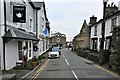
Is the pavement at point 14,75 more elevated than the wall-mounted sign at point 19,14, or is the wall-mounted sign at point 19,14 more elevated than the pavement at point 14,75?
the wall-mounted sign at point 19,14

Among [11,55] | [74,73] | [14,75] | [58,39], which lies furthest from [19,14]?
[58,39]

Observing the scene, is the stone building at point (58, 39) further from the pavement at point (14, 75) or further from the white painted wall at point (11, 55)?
the pavement at point (14, 75)

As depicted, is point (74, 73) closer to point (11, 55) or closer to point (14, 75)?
point (11, 55)

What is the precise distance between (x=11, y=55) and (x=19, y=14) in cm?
350

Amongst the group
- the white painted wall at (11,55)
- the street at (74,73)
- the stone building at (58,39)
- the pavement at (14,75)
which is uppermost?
the stone building at (58,39)

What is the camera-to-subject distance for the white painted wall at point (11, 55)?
15.1 meters

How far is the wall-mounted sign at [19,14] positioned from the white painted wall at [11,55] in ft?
6.64

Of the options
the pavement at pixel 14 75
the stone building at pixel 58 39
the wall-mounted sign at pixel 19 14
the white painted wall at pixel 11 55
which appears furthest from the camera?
the stone building at pixel 58 39

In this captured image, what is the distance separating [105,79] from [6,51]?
7.29 m

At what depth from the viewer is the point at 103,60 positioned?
20.9 meters

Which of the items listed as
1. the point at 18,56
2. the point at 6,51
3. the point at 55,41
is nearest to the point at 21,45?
the point at 18,56

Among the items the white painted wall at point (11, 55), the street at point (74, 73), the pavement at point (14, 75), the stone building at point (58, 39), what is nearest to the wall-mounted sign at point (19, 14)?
the white painted wall at point (11, 55)

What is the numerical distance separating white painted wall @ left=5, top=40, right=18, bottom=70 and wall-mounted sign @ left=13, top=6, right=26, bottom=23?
202 centimetres

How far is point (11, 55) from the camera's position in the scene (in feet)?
53.5
